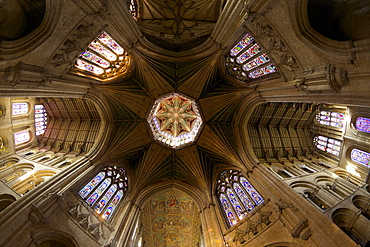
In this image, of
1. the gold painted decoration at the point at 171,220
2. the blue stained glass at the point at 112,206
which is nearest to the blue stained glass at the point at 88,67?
the blue stained glass at the point at 112,206

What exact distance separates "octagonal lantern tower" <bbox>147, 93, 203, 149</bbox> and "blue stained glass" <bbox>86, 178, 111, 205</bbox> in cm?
603

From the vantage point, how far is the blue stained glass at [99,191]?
34.6ft

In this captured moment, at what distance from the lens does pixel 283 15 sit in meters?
6.37

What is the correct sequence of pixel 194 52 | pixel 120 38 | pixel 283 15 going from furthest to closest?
1. pixel 194 52
2. pixel 120 38
3. pixel 283 15

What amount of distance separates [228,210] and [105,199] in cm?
841

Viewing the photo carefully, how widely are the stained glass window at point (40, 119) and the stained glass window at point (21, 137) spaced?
82 cm

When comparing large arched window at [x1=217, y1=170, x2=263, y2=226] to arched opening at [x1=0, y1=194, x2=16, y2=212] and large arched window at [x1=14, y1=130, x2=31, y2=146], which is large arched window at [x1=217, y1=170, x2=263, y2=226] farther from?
large arched window at [x1=14, y1=130, x2=31, y2=146]

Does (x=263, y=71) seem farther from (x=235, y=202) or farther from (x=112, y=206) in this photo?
(x=112, y=206)

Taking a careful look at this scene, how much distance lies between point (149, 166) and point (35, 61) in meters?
10.8

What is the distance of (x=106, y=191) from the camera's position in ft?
39.4

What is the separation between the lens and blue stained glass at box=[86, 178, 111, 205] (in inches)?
415

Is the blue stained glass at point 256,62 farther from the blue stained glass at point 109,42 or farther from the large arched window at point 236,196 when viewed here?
the blue stained glass at point 109,42

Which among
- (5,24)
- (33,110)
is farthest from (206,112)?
(33,110)

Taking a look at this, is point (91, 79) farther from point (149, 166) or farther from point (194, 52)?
point (149, 166)
